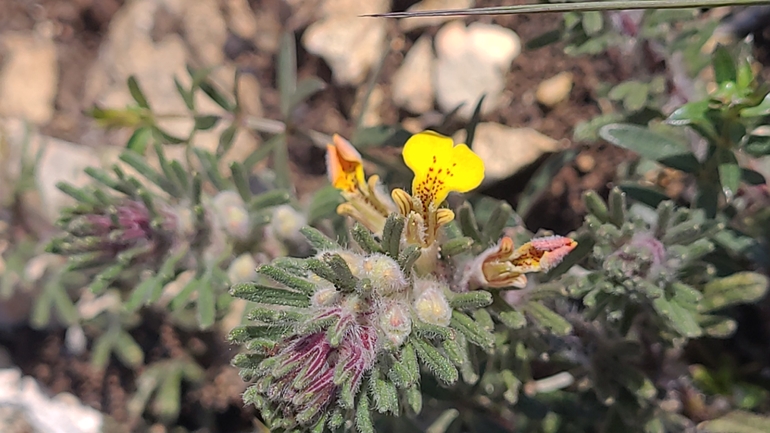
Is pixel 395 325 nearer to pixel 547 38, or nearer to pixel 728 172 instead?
pixel 728 172

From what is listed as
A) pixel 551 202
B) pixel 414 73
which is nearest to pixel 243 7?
pixel 414 73

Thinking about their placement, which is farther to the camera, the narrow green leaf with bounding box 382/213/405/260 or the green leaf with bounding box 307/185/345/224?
the green leaf with bounding box 307/185/345/224

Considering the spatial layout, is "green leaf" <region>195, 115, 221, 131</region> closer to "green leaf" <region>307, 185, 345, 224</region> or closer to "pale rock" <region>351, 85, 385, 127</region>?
"green leaf" <region>307, 185, 345, 224</region>

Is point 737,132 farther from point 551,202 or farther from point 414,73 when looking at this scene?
point 414,73

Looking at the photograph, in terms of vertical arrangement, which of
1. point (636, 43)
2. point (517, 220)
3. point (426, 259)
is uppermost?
point (636, 43)

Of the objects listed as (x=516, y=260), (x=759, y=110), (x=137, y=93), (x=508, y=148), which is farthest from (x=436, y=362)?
(x=508, y=148)

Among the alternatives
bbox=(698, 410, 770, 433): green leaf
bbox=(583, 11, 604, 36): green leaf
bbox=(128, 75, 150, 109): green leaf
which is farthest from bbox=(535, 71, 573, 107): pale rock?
bbox=(128, 75, 150, 109): green leaf
